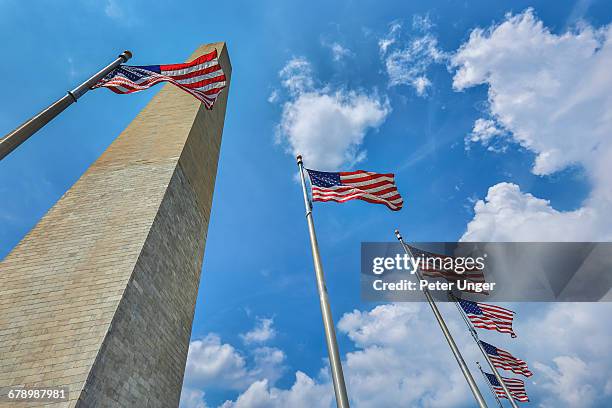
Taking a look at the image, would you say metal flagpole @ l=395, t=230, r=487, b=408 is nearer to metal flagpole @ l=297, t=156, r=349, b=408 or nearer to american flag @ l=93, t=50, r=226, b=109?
metal flagpole @ l=297, t=156, r=349, b=408

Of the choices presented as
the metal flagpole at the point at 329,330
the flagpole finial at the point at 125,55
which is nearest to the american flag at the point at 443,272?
the metal flagpole at the point at 329,330

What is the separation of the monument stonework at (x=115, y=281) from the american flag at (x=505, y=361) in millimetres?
11717

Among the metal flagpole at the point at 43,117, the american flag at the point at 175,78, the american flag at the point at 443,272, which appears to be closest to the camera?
the metal flagpole at the point at 43,117

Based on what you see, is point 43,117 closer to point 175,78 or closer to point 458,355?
point 175,78

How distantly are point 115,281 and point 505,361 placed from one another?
49.5 ft

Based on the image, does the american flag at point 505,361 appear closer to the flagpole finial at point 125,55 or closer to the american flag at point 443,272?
the american flag at point 443,272

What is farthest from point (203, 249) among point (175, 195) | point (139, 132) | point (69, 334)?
point (69, 334)

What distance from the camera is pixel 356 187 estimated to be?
28.5 feet

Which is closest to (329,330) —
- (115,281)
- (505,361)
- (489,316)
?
(115,281)

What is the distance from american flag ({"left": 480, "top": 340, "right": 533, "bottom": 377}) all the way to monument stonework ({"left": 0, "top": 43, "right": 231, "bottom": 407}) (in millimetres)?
11717

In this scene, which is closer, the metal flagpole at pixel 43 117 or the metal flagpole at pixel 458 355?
the metal flagpole at pixel 43 117

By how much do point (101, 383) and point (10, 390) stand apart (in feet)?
5.30

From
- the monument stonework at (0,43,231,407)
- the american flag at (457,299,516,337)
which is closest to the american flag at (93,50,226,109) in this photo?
the monument stonework at (0,43,231,407)

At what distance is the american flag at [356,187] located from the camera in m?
8.35
